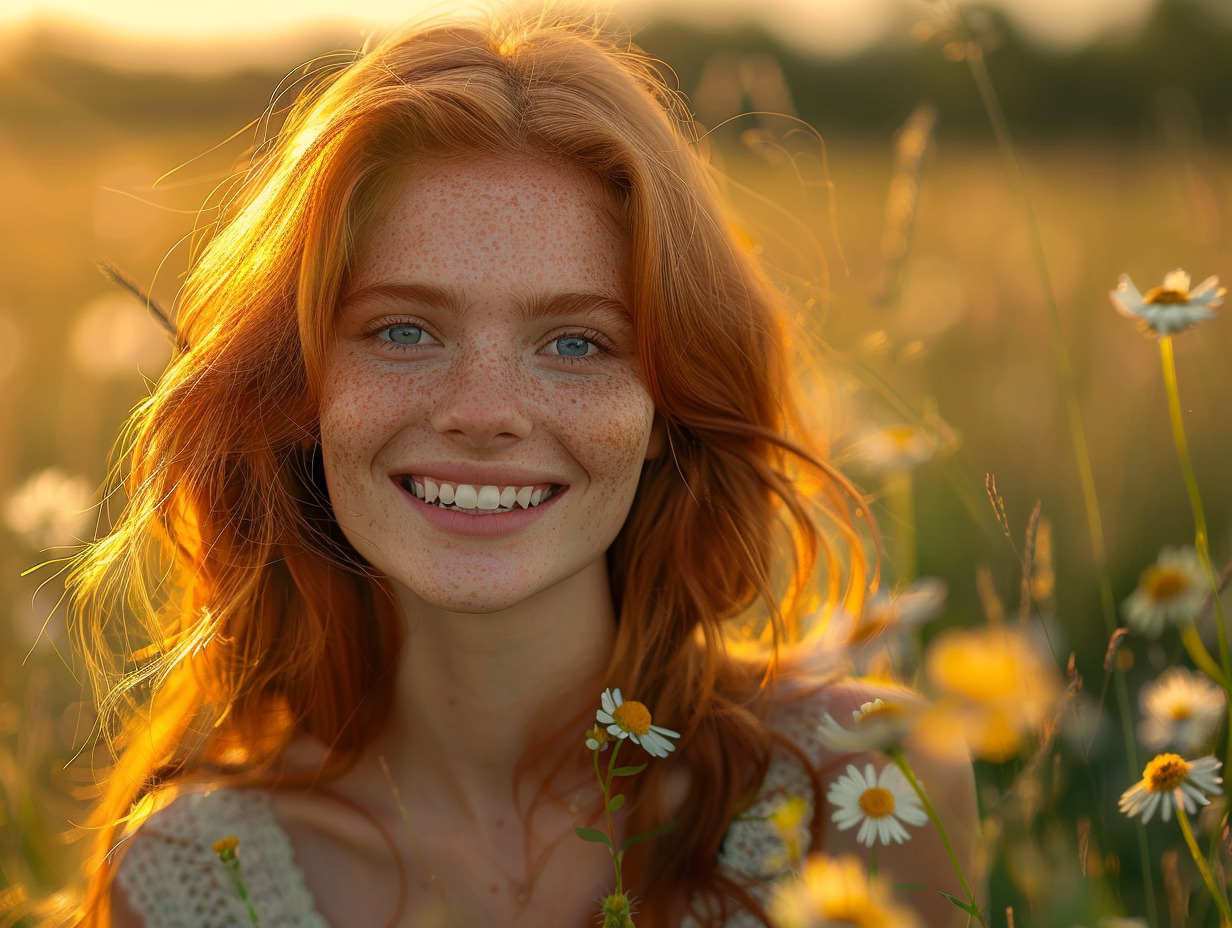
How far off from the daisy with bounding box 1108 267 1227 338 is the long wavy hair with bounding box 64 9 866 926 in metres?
0.58

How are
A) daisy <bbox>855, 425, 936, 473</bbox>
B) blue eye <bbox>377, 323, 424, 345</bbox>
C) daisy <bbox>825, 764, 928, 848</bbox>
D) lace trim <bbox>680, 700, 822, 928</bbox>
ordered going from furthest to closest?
daisy <bbox>855, 425, 936, 473</bbox>, lace trim <bbox>680, 700, 822, 928</bbox>, blue eye <bbox>377, 323, 424, 345</bbox>, daisy <bbox>825, 764, 928, 848</bbox>

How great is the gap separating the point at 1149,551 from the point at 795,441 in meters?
1.52

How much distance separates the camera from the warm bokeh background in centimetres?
217

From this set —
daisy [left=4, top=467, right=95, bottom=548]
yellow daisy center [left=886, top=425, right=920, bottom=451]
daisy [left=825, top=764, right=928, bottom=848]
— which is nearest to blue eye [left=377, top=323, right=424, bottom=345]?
daisy [left=825, top=764, right=928, bottom=848]

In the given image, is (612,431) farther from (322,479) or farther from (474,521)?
(322,479)

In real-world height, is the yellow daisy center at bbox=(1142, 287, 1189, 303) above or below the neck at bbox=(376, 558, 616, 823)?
above

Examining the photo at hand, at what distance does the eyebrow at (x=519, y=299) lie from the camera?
1586 millimetres

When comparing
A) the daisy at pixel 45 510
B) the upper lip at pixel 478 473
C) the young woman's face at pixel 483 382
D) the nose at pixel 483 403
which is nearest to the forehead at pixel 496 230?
the young woman's face at pixel 483 382

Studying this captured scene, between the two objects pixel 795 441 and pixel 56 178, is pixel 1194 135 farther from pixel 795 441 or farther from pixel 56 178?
pixel 56 178

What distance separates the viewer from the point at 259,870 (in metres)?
1.95

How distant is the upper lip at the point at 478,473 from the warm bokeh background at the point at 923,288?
1.89 ft

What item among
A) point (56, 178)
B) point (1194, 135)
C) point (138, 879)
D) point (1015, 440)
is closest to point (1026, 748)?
point (1194, 135)

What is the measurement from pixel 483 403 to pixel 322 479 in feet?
1.65

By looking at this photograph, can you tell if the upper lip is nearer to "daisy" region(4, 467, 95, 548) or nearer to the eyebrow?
the eyebrow
